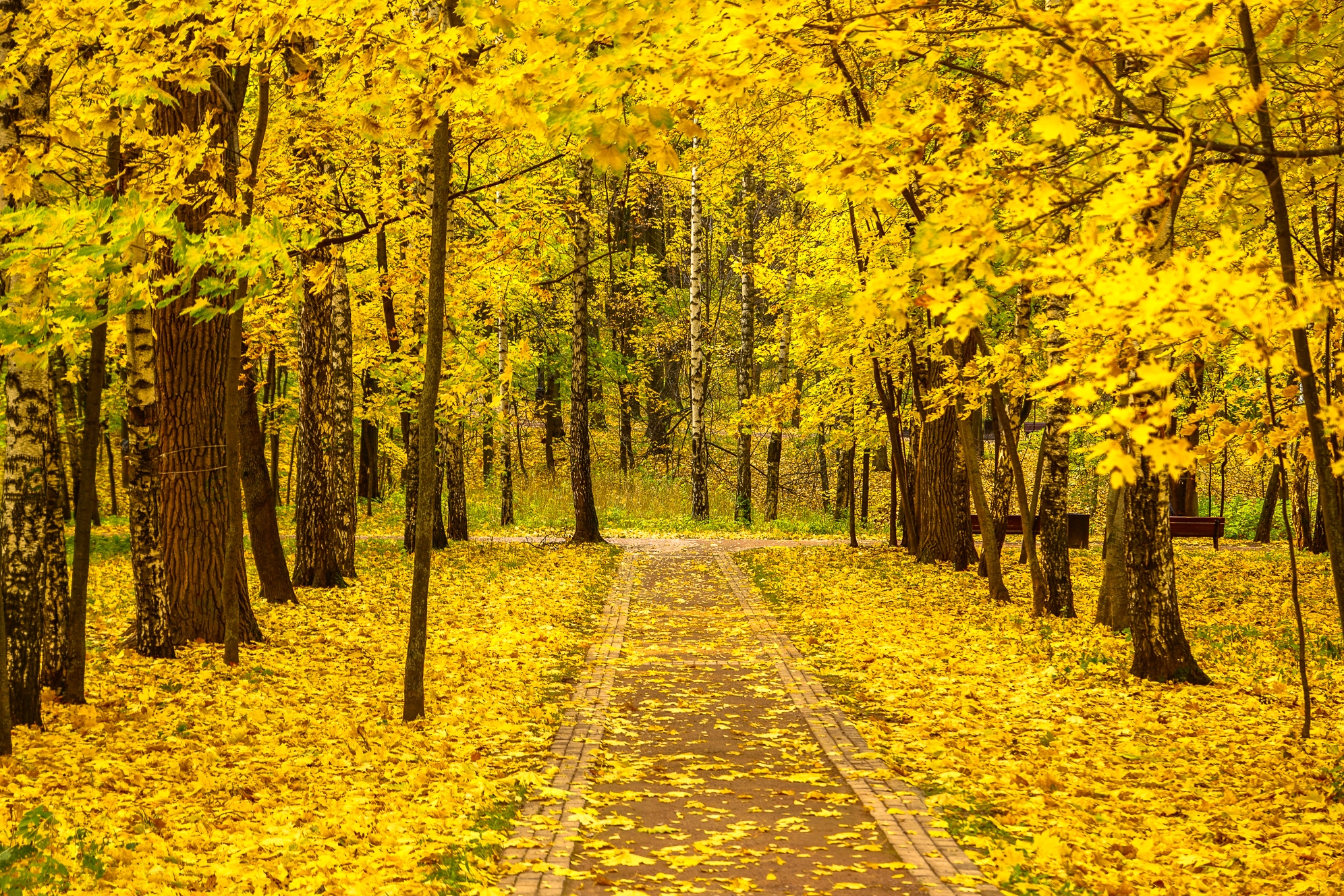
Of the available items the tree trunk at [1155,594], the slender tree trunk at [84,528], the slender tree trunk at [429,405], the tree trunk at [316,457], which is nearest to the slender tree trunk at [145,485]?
the slender tree trunk at [84,528]

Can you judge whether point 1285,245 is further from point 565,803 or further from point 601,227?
point 601,227

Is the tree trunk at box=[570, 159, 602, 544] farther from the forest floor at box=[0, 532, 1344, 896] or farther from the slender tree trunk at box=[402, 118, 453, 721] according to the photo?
the slender tree trunk at box=[402, 118, 453, 721]

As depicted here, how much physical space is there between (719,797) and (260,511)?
25.4 ft

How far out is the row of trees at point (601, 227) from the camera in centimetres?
431

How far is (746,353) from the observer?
2998 cm

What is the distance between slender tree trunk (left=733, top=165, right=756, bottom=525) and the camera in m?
28.7

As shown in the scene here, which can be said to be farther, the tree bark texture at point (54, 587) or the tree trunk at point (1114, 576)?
the tree trunk at point (1114, 576)

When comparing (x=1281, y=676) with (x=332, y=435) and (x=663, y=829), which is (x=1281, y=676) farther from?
(x=332, y=435)

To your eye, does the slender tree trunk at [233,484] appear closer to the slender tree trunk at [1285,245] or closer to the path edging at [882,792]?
the path edging at [882,792]

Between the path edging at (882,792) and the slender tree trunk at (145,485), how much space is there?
566cm

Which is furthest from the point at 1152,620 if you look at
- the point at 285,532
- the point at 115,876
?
the point at 285,532

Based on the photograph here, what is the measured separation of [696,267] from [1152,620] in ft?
62.2

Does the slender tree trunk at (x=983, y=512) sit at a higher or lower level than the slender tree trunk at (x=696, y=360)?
lower

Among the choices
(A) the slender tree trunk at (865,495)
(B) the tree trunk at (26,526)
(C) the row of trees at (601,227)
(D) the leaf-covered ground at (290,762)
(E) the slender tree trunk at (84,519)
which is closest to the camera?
(C) the row of trees at (601,227)
